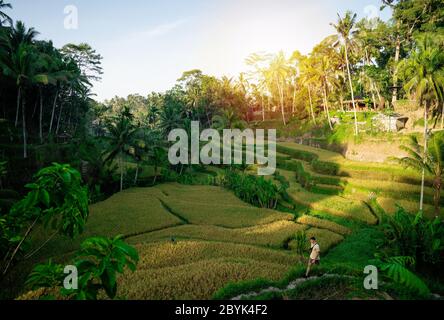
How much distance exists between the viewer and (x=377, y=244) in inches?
513

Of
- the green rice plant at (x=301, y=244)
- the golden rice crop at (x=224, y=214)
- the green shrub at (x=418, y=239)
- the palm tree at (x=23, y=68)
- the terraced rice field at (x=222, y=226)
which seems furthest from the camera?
the palm tree at (x=23, y=68)

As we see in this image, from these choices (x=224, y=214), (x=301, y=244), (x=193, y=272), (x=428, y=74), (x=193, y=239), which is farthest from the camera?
(x=428, y=74)

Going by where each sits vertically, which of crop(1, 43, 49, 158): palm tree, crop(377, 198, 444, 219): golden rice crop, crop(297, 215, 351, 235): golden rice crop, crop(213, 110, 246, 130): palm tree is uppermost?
crop(1, 43, 49, 158): palm tree

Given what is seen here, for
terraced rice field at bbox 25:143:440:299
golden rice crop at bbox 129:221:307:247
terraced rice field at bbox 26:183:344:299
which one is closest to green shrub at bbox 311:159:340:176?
terraced rice field at bbox 25:143:440:299

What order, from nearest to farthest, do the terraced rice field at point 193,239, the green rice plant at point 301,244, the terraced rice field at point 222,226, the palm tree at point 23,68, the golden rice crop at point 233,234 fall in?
the terraced rice field at point 193,239
the terraced rice field at point 222,226
the green rice plant at point 301,244
the golden rice crop at point 233,234
the palm tree at point 23,68

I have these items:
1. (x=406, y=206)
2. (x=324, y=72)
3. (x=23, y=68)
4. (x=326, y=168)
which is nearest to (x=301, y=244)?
(x=406, y=206)

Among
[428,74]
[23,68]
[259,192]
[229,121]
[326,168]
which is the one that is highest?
[23,68]

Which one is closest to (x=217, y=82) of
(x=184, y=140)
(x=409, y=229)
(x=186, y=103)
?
(x=186, y=103)

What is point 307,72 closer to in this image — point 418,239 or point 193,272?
point 418,239

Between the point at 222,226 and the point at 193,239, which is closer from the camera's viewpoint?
the point at 193,239

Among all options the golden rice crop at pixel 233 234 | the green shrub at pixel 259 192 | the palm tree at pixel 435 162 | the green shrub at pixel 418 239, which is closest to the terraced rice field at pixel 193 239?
the golden rice crop at pixel 233 234

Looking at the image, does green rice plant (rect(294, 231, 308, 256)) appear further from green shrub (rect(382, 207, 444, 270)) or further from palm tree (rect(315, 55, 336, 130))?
palm tree (rect(315, 55, 336, 130))

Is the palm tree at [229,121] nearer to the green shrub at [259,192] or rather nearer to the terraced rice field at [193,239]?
the green shrub at [259,192]
